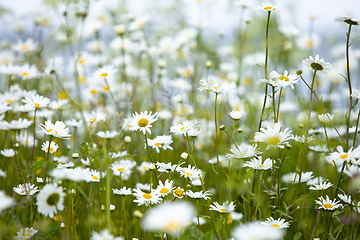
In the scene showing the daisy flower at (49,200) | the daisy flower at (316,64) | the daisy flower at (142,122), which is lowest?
the daisy flower at (49,200)

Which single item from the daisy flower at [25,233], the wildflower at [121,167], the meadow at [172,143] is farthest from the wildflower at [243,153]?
the daisy flower at [25,233]

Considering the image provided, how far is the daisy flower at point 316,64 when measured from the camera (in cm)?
99

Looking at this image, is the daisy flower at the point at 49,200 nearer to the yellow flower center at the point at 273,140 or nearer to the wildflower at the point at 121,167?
the wildflower at the point at 121,167

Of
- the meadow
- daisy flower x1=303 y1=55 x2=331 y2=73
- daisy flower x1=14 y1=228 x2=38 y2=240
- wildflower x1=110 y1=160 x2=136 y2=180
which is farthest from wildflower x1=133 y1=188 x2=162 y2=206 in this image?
daisy flower x1=303 y1=55 x2=331 y2=73

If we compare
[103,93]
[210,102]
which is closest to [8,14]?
[103,93]

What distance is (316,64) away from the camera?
0.99 metres

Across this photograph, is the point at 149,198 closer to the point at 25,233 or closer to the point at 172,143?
the point at 25,233

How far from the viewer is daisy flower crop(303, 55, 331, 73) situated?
3.24 feet

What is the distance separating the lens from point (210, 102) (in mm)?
2162

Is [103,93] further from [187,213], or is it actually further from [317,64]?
[187,213]

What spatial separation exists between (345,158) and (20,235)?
3.17 feet

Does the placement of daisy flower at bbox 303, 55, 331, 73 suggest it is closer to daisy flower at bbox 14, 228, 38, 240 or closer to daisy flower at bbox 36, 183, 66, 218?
daisy flower at bbox 36, 183, 66, 218

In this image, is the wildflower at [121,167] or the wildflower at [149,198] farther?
the wildflower at [121,167]

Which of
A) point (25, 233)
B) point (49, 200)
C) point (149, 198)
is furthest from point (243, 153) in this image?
point (25, 233)
